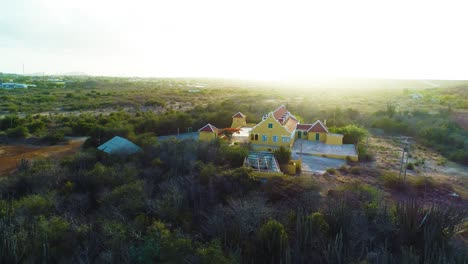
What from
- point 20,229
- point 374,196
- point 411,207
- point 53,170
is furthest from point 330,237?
point 53,170

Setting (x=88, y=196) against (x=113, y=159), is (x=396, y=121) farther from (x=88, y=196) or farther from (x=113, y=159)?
(x=88, y=196)

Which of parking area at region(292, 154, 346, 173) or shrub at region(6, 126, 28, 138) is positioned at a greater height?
shrub at region(6, 126, 28, 138)

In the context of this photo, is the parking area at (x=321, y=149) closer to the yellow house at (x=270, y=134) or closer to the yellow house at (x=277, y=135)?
the yellow house at (x=277, y=135)

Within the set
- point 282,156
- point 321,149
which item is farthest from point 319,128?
point 282,156

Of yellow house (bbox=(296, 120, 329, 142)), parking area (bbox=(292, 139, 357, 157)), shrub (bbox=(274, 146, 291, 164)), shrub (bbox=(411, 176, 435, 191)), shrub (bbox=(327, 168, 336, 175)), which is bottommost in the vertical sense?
shrub (bbox=(411, 176, 435, 191))

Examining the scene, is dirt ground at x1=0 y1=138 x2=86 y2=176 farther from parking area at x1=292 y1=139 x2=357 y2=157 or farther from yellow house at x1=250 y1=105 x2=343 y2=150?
parking area at x1=292 y1=139 x2=357 y2=157

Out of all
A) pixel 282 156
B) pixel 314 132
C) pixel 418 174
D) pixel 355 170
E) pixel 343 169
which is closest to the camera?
pixel 355 170

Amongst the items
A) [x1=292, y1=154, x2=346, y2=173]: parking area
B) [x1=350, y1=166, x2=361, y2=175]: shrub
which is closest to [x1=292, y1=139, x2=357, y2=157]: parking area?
[x1=292, y1=154, x2=346, y2=173]: parking area

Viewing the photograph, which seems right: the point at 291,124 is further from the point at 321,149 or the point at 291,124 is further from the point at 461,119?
the point at 461,119
